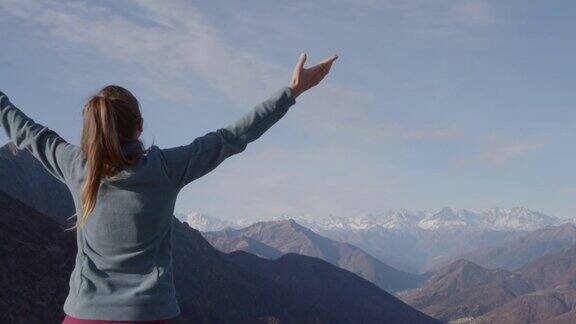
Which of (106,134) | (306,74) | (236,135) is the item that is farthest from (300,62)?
(106,134)

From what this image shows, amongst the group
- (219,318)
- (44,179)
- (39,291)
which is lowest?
(219,318)

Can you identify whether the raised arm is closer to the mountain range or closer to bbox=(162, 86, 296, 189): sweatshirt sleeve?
bbox=(162, 86, 296, 189): sweatshirt sleeve

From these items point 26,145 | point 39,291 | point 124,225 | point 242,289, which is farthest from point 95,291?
point 242,289

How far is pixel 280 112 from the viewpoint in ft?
15.9

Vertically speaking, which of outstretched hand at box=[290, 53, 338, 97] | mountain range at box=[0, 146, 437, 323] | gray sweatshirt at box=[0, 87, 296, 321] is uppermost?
outstretched hand at box=[290, 53, 338, 97]

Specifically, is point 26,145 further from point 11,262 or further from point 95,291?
point 11,262

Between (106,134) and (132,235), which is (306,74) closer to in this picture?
(106,134)

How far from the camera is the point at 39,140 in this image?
471 centimetres

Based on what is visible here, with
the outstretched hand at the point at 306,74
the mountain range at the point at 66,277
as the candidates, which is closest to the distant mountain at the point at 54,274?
the mountain range at the point at 66,277

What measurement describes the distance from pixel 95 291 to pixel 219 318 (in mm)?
141553

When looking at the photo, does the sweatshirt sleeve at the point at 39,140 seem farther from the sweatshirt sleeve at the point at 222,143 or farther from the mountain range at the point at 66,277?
the mountain range at the point at 66,277

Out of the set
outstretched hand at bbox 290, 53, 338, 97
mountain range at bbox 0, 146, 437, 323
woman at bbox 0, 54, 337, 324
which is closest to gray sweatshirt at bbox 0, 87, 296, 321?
woman at bbox 0, 54, 337, 324

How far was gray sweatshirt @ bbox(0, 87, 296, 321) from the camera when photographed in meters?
4.29

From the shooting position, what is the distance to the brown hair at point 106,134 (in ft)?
13.8
